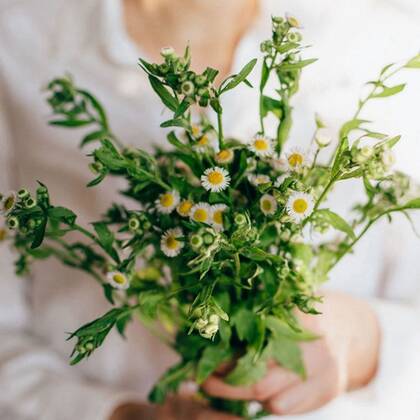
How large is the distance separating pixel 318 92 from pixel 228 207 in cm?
41

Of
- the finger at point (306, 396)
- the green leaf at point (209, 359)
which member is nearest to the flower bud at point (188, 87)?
the green leaf at point (209, 359)

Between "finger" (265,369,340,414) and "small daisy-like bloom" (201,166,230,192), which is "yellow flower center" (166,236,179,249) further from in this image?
"finger" (265,369,340,414)

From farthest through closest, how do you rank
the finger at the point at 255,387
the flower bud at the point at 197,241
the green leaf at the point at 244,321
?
the finger at the point at 255,387, the green leaf at the point at 244,321, the flower bud at the point at 197,241

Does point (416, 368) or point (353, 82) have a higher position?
point (353, 82)

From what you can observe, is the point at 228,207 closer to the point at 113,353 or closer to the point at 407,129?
the point at 407,129

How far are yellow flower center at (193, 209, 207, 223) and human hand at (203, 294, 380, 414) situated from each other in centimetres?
21

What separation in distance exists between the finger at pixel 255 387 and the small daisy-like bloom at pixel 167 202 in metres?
0.23

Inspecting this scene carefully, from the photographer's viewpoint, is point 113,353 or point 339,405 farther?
point 113,353

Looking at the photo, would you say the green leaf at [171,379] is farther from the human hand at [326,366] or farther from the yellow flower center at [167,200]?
the yellow flower center at [167,200]

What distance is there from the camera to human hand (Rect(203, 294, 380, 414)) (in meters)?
0.60

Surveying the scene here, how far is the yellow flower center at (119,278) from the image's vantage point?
441 mm

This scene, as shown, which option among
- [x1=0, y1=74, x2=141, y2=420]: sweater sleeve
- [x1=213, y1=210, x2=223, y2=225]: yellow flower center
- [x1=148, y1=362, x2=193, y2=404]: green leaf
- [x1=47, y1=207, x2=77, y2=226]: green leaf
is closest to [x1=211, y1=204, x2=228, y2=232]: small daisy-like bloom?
[x1=213, y1=210, x2=223, y2=225]: yellow flower center

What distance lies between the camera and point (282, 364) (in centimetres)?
55

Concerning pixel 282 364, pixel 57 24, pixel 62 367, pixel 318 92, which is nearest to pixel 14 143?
pixel 57 24
